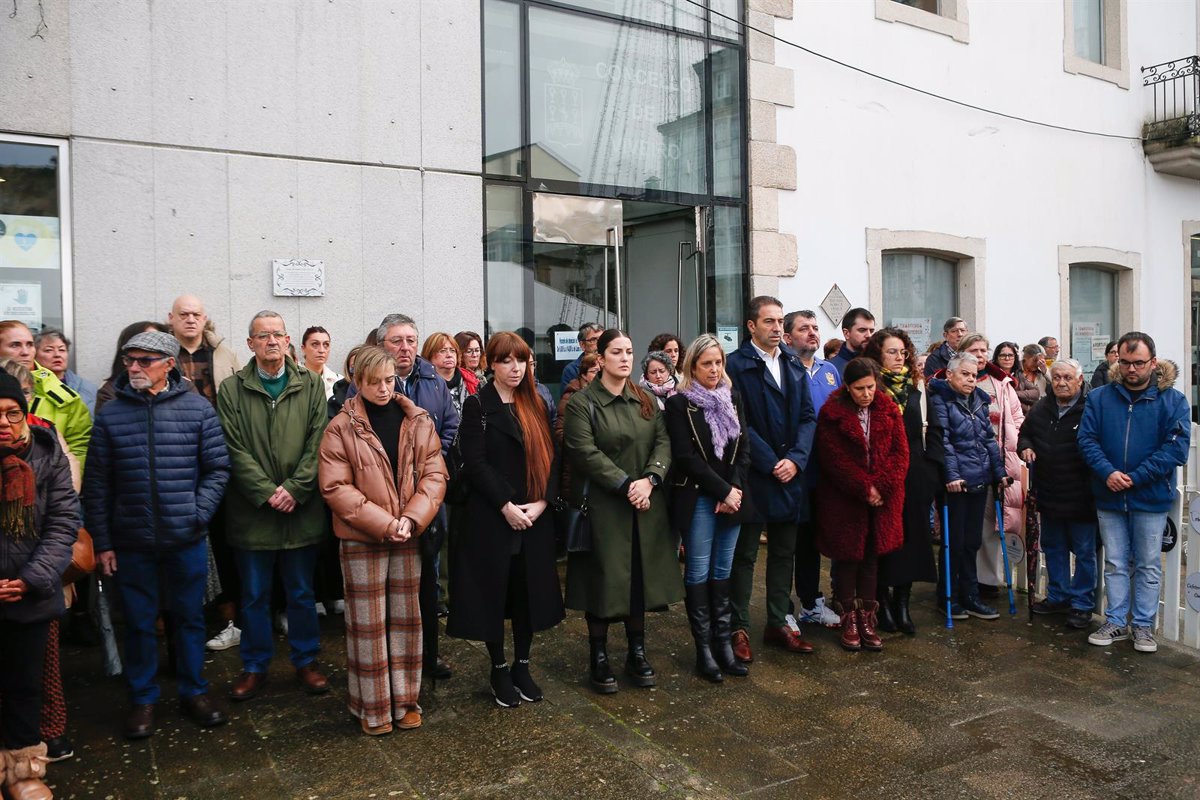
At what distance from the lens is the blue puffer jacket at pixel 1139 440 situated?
5758 millimetres

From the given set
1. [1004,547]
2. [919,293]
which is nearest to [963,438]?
[1004,547]

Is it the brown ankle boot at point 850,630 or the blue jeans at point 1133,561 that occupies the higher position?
the blue jeans at point 1133,561

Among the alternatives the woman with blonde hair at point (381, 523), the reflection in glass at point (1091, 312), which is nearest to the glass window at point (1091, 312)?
the reflection in glass at point (1091, 312)

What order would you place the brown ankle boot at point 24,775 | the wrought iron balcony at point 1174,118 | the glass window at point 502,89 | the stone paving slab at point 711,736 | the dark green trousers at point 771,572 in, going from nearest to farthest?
the brown ankle boot at point 24,775, the stone paving slab at point 711,736, the dark green trousers at point 771,572, the glass window at point 502,89, the wrought iron balcony at point 1174,118

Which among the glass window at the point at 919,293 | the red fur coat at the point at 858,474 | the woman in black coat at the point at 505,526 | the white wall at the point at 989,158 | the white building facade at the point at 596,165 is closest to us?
the woman in black coat at the point at 505,526

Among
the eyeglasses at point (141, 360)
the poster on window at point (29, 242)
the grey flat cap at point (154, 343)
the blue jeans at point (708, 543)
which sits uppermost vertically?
the poster on window at point (29, 242)

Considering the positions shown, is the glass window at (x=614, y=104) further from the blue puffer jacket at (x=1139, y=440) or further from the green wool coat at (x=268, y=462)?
the blue puffer jacket at (x=1139, y=440)

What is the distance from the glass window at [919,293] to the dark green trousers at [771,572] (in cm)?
612

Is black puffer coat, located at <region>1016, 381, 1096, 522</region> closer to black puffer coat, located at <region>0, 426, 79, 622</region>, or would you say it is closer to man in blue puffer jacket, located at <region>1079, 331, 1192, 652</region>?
man in blue puffer jacket, located at <region>1079, 331, 1192, 652</region>

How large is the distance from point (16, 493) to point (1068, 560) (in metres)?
6.19

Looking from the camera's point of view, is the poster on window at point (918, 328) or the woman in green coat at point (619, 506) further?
the poster on window at point (918, 328)

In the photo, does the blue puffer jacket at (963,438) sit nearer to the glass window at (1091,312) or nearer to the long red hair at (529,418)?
the long red hair at (529,418)

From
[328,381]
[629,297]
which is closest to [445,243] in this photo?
[328,381]

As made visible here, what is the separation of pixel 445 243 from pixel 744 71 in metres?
3.99
